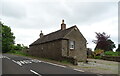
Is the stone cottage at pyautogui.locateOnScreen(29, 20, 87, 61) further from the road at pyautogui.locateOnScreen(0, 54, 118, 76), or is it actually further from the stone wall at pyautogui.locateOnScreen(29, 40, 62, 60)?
the road at pyautogui.locateOnScreen(0, 54, 118, 76)

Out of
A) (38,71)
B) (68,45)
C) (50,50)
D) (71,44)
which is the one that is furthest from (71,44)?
(38,71)

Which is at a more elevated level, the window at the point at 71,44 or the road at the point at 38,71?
the window at the point at 71,44

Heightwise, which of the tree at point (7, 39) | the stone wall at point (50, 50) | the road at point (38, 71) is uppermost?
the tree at point (7, 39)

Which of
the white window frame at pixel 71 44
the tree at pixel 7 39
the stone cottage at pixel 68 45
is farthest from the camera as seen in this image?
→ the tree at pixel 7 39

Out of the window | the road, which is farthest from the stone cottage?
the road

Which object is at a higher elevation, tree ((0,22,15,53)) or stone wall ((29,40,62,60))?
tree ((0,22,15,53))

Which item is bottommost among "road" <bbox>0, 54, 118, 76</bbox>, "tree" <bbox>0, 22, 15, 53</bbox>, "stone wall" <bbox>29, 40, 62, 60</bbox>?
"road" <bbox>0, 54, 118, 76</bbox>

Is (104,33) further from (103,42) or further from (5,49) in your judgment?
(5,49)

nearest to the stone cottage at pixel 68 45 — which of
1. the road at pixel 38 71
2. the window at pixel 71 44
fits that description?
the window at pixel 71 44

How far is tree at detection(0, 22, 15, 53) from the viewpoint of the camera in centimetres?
7206

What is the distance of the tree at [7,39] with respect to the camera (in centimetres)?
7206

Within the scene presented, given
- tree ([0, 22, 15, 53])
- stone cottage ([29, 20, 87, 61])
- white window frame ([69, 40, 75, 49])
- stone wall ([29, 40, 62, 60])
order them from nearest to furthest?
stone cottage ([29, 20, 87, 61])
stone wall ([29, 40, 62, 60])
white window frame ([69, 40, 75, 49])
tree ([0, 22, 15, 53])

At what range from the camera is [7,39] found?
73500 millimetres

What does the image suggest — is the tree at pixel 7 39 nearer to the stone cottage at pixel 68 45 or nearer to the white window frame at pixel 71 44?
the stone cottage at pixel 68 45
